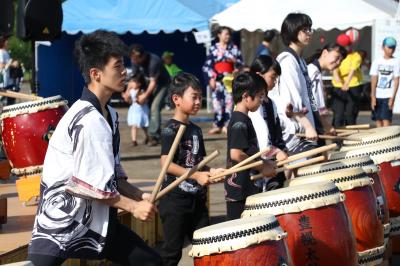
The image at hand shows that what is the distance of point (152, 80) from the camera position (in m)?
15.8

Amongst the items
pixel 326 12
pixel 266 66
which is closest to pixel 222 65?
pixel 326 12

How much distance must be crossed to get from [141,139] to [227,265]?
496 inches

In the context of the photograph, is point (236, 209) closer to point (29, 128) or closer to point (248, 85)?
point (248, 85)

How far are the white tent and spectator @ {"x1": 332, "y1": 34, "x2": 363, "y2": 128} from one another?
1.22m

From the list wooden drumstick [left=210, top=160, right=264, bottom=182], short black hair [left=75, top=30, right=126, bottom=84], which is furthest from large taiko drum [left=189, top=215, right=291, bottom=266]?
short black hair [left=75, top=30, right=126, bottom=84]

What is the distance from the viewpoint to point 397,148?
23.8ft

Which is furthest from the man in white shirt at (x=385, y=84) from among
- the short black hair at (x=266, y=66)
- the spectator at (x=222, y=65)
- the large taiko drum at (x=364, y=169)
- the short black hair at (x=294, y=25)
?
the large taiko drum at (x=364, y=169)

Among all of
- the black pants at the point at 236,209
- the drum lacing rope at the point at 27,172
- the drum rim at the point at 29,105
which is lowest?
the drum lacing rope at the point at 27,172

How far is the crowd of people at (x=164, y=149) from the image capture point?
443 centimetres

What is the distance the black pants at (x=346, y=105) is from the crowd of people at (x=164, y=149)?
572 centimetres

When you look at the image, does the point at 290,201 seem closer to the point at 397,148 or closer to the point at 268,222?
the point at 268,222

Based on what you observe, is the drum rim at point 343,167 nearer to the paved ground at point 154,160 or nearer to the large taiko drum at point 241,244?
the large taiko drum at point 241,244

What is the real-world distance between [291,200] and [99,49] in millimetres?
1468

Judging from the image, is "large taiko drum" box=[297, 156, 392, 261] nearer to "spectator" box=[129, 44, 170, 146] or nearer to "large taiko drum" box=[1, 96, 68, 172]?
"large taiko drum" box=[1, 96, 68, 172]
